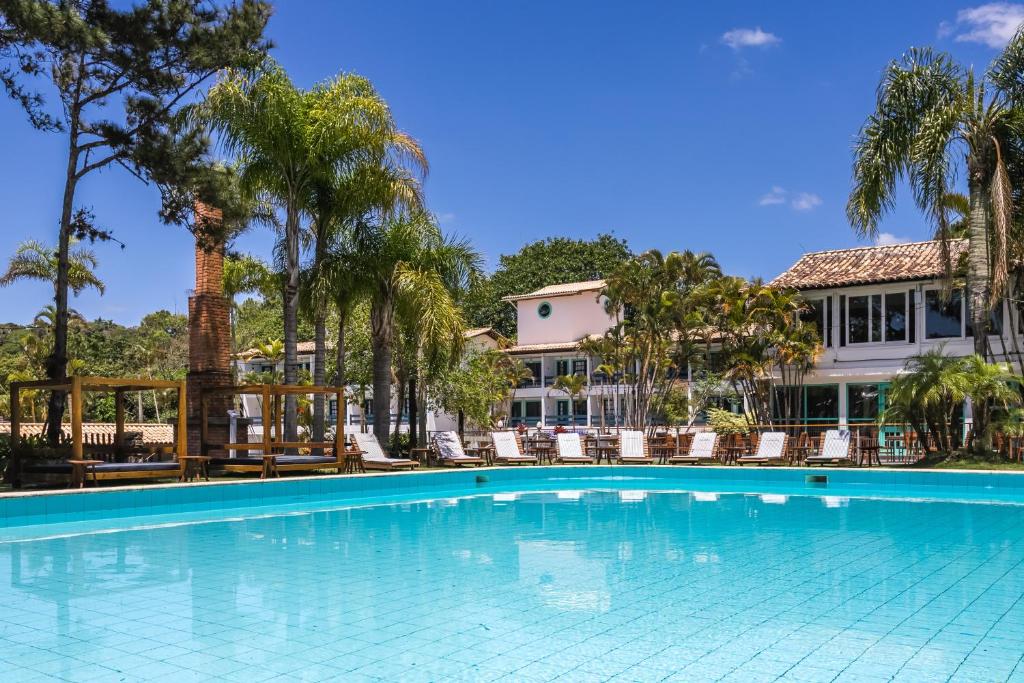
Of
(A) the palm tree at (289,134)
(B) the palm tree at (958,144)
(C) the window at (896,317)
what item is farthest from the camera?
(C) the window at (896,317)

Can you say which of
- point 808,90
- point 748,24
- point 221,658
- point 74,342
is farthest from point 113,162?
point 74,342

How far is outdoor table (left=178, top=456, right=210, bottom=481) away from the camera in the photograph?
1507 cm

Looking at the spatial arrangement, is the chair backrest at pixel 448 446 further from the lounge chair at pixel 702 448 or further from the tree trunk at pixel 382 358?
the lounge chair at pixel 702 448

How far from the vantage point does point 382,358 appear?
20.2 meters

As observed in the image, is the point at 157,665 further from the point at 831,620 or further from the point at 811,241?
the point at 811,241

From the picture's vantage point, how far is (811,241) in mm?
28953

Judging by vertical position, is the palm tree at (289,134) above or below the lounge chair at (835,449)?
above

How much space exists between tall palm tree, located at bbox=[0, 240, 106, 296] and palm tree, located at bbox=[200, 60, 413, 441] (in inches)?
417

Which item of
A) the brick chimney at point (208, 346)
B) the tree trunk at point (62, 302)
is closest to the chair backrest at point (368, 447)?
the brick chimney at point (208, 346)

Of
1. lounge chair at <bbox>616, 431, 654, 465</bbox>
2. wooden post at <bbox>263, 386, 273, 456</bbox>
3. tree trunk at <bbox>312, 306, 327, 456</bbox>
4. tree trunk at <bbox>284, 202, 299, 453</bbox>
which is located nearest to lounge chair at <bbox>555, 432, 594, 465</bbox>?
lounge chair at <bbox>616, 431, 654, 465</bbox>

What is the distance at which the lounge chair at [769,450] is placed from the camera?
63.9 feet

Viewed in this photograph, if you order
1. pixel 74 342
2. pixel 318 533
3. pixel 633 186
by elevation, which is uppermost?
pixel 633 186

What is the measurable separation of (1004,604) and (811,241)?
23.8 m

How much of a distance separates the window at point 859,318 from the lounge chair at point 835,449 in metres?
6.60
